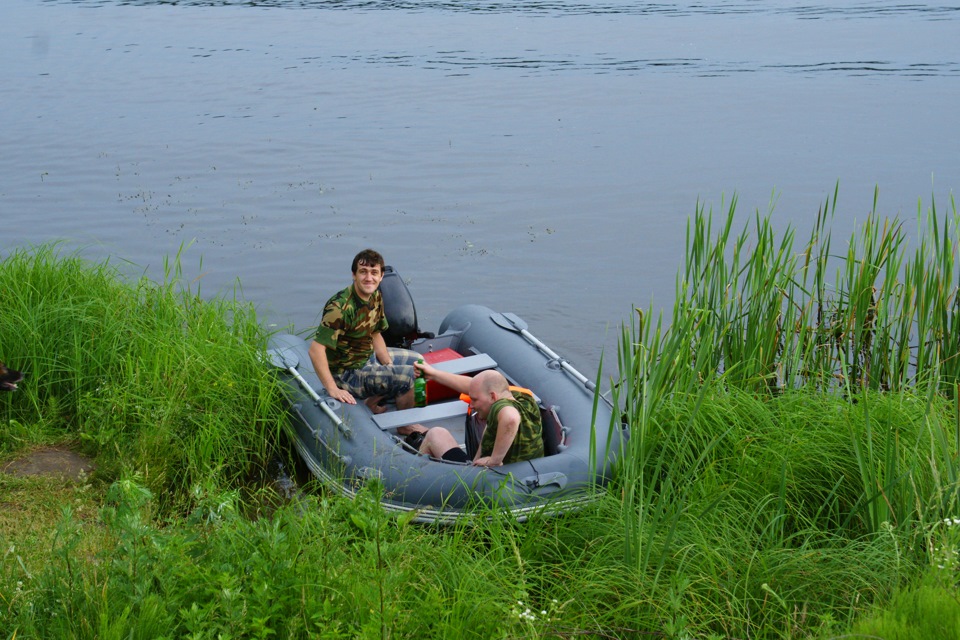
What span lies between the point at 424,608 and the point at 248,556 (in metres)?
0.62

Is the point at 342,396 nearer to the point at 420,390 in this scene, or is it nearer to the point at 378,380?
the point at 378,380

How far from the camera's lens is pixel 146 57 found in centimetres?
2070

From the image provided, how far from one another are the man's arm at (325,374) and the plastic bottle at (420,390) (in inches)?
15.1

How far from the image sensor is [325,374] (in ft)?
18.3

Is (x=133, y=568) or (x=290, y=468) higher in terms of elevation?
(x=133, y=568)

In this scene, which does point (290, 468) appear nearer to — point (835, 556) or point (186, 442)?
point (186, 442)

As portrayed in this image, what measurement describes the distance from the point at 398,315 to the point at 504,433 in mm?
2029

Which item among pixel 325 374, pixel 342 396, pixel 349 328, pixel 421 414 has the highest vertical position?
pixel 349 328

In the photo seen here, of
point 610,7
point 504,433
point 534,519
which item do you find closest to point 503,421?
point 504,433

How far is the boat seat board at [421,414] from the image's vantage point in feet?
18.0

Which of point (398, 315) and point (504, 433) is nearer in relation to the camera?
point (504, 433)

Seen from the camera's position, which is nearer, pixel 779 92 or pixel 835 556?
pixel 835 556

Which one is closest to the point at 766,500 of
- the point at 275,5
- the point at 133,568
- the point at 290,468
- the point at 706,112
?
the point at 133,568

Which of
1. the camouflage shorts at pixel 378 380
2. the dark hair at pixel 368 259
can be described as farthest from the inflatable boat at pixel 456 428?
the dark hair at pixel 368 259
